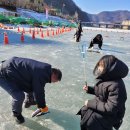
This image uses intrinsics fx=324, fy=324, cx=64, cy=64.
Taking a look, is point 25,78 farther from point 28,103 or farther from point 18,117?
point 28,103

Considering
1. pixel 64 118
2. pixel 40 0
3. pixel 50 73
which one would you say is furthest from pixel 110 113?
pixel 40 0

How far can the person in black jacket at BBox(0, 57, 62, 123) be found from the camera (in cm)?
475

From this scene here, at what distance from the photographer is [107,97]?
383 cm

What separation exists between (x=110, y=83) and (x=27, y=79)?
1.62 metres

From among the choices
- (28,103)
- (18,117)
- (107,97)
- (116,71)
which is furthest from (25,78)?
(116,71)

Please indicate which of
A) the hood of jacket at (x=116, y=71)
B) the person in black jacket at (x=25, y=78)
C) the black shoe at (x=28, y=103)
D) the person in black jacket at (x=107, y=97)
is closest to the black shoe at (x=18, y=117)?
the person in black jacket at (x=25, y=78)

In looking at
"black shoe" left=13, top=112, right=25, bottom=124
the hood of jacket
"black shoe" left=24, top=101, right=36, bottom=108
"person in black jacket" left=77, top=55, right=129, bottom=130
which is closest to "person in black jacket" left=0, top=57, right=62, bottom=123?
"black shoe" left=13, top=112, right=25, bottom=124

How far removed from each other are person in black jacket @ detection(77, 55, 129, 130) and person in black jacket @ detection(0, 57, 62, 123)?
90 centimetres

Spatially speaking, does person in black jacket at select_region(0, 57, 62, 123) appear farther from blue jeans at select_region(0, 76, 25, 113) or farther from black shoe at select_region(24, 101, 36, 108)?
black shoe at select_region(24, 101, 36, 108)

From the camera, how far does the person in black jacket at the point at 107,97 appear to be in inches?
144

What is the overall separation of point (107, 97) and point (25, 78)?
5.15 feet

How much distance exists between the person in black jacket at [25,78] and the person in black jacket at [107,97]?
0.90 m

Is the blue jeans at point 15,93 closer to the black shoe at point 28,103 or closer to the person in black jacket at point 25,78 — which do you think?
the person in black jacket at point 25,78

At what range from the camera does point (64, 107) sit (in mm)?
6215
